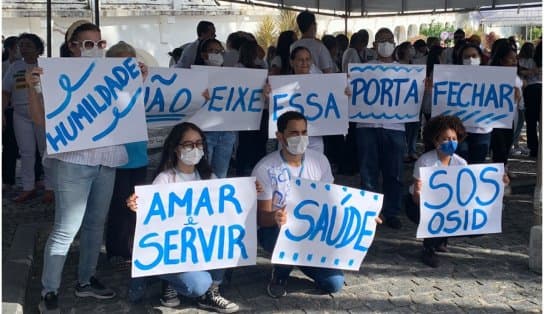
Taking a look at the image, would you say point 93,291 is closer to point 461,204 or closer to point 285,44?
point 461,204

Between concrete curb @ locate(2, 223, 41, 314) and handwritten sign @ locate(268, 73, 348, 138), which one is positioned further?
handwritten sign @ locate(268, 73, 348, 138)

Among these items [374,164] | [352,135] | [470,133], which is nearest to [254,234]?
[374,164]

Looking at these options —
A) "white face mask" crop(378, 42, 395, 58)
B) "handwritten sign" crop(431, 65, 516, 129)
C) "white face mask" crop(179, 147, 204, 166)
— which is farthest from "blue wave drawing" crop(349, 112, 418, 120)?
"white face mask" crop(179, 147, 204, 166)

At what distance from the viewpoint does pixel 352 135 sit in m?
9.12

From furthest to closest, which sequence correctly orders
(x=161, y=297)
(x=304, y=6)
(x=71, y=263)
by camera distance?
(x=304, y=6), (x=71, y=263), (x=161, y=297)

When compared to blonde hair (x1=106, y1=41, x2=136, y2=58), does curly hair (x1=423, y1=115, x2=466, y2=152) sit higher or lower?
lower

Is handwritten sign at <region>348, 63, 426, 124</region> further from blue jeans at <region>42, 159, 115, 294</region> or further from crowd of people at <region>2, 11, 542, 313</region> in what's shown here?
blue jeans at <region>42, 159, 115, 294</region>

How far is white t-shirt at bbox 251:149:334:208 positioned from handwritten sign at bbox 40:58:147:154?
0.81 m

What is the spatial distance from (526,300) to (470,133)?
2090 millimetres

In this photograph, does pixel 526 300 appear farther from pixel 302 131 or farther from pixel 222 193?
pixel 222 193

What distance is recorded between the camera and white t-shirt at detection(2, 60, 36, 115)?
735 cm

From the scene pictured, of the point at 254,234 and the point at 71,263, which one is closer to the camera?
the point at 254,234

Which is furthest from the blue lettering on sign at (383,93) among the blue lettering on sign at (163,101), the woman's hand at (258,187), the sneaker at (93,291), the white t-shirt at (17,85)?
the white t-shirt at (17,85)

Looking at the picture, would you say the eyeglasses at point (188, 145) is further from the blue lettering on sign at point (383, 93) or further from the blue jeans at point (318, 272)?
the blue lettering on sign at point (383, 93)
